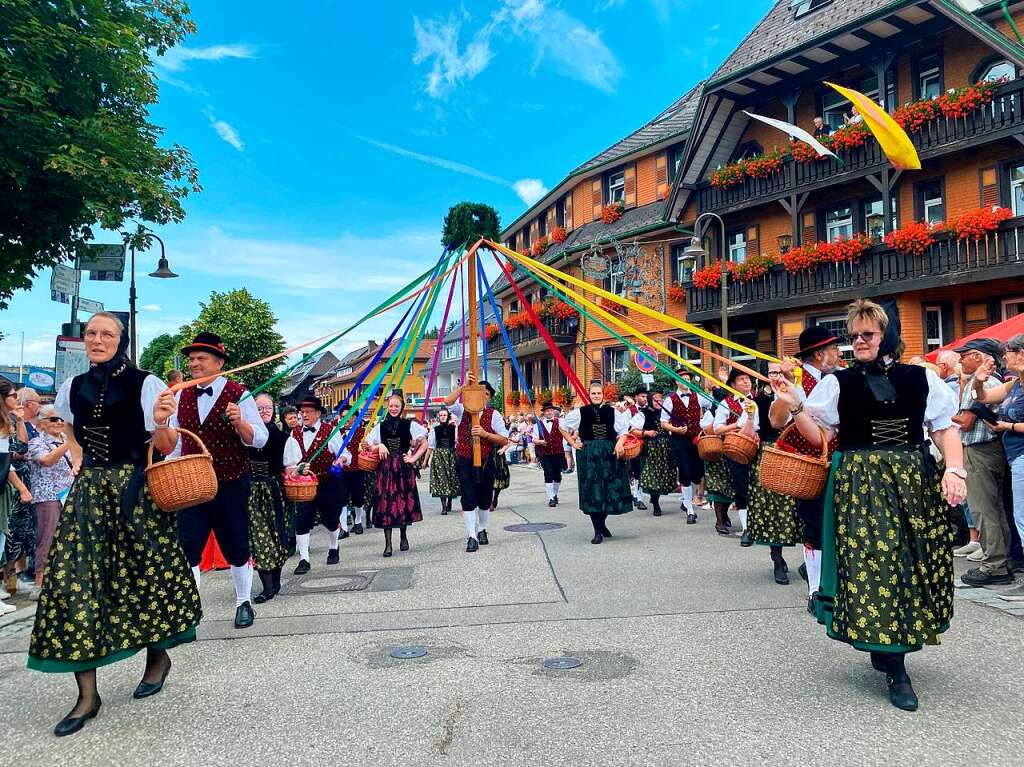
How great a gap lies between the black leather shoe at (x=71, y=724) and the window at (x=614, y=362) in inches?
919

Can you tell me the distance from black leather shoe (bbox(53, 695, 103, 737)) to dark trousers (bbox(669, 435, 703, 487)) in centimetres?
839

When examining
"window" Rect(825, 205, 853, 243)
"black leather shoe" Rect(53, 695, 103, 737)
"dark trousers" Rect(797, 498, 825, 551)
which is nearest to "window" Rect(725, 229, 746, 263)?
"window" Rect(825, 205, 853, 243)

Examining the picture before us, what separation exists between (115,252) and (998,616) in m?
11.8

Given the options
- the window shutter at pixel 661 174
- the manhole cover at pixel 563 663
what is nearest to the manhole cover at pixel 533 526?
the manhole cover at pixel 563 663

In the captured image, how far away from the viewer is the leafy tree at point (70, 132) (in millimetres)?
9516

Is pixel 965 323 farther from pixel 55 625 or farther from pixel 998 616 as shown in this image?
pixel 55 625

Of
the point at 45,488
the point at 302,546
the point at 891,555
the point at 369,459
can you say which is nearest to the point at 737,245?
the point at 369,459

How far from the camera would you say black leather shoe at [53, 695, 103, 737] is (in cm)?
357

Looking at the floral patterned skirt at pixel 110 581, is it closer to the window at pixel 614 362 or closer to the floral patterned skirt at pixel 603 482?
the floral patterned skirt at pixel 603 482

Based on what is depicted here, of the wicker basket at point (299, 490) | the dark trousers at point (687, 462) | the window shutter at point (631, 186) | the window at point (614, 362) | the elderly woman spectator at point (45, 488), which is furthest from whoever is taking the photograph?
the window shutter at point (631, 186)

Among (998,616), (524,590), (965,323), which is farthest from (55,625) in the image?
(965,323)

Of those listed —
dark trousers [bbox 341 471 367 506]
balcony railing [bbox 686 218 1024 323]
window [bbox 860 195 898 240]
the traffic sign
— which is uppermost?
window [bbox 860 195 898 240]

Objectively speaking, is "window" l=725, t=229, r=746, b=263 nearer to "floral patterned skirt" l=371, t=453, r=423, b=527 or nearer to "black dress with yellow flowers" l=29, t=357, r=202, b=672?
"floral patterned skirt" l=371, t=453, r=423, b=527

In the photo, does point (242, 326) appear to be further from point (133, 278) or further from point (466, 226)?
point (466, 226)
